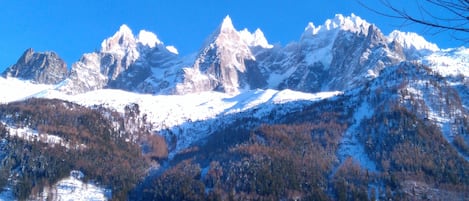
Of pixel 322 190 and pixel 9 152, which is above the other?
pixel 9 152

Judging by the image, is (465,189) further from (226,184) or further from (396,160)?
(226,184)

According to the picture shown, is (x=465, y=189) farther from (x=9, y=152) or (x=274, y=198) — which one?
(x=9, y=152)

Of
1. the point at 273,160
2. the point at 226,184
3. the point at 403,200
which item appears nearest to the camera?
the point at 403,200

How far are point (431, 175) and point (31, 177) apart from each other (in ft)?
383

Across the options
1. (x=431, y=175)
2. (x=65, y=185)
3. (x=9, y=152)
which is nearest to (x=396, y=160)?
(x=431, y=175)

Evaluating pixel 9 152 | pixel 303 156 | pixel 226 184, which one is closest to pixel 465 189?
pixel 303 156

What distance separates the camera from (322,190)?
16525 cm

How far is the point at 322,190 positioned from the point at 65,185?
76.4m

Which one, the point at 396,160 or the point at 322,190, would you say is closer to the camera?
the point at 322,190

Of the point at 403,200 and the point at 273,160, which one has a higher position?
the point at 273,160

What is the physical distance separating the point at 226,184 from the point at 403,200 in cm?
4831

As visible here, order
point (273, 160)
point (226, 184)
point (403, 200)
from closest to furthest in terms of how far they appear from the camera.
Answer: point (403, 200) < point (226, 184) < point (273, 160)

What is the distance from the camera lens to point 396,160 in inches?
7451

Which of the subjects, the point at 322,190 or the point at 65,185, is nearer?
the point at 322,190
